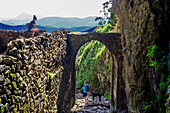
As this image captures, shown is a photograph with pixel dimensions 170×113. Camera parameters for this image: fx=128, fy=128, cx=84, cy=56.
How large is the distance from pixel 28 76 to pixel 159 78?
12.8ft

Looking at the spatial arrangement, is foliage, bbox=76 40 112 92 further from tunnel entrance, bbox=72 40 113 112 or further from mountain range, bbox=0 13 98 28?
mountain range, bbox=0 13 98 28

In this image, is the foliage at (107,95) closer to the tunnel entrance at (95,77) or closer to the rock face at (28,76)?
the tunnel entrance at (95,77)

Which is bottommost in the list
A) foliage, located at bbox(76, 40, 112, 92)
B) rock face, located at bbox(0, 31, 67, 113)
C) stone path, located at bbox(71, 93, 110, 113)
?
stone path, located at bbox(71, 93, 110, 113)

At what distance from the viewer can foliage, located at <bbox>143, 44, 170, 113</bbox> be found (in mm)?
3638

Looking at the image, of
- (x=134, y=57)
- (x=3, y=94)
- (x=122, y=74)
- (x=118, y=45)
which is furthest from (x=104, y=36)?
(x=3, y=94)

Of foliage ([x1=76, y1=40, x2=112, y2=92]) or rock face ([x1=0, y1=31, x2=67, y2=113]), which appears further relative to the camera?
foliage ([x1=76, y1=40, x2=112, y2=92])

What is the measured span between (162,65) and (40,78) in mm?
4002

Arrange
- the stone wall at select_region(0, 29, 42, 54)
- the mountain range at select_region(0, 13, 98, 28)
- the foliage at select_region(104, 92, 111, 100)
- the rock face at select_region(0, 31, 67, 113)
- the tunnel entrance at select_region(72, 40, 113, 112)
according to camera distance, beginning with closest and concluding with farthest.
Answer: the rock face at select_region(0, 31, 67, 113) → the stone wall at select_region(0, 29, 42, 54) → the tunnel entrance at select_region(72, 40, 113, 112) → the foliage at select_region(104, 92, 111, 100) → the mountain range at select_region(0, 13, 98, 28)

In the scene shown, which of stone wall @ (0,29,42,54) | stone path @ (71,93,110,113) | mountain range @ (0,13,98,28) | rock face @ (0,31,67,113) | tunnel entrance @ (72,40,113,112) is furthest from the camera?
mountain range @ (0,13,98,28)

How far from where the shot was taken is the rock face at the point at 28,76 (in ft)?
Answer: 9.37

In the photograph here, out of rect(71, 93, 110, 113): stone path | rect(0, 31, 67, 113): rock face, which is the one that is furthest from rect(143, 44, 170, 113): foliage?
rect(71, 93, 110, 113): stone path

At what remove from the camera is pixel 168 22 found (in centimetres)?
408

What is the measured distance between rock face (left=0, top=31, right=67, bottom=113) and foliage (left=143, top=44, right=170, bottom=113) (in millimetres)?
3706

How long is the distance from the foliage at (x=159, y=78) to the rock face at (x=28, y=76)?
3.71 metres
